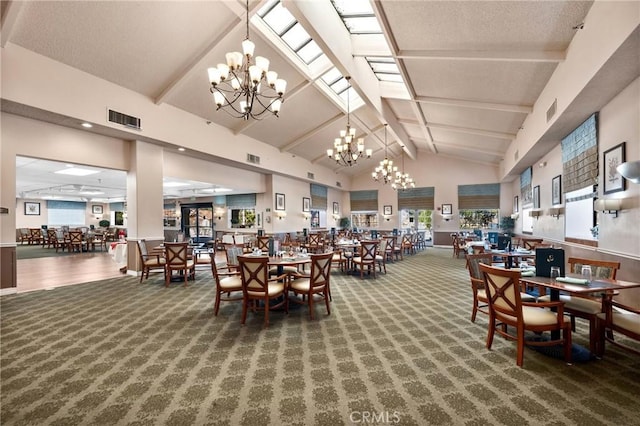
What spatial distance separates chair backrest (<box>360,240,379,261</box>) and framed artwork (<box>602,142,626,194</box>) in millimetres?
4000

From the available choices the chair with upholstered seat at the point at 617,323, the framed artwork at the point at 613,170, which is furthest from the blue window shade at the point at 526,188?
the chair with upholstered seat at the point at 617,323

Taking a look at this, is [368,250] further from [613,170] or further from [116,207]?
[116,207]

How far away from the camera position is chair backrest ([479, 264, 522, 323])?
2.53m

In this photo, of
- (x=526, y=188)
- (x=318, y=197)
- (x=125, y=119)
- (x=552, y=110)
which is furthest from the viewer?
(x=318, y=197)

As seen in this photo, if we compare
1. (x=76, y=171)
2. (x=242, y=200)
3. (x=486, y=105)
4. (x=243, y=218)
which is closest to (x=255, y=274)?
(x=486, y=105)

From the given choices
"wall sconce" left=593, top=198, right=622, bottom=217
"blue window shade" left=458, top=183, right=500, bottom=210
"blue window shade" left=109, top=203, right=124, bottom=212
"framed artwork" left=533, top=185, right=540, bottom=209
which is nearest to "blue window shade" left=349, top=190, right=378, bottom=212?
"blue window shade" left=458, top=183, right=500, bottom=210

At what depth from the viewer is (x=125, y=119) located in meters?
5.71

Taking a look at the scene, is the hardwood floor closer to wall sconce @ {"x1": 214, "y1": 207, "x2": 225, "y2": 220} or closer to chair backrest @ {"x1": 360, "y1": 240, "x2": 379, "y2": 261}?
wall sconce @ {"x1": 214, "y1": 207, "x2": 225, "y2": 220}

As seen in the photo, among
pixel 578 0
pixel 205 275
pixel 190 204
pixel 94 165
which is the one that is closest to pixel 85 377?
pixel 205 275

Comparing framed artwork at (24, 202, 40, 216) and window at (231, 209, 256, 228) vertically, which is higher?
framed artwork at (24, 202, 40, 216)

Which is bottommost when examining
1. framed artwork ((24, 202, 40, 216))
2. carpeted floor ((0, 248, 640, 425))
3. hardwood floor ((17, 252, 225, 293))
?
hardwood floor ((17, 252, 225, 293))

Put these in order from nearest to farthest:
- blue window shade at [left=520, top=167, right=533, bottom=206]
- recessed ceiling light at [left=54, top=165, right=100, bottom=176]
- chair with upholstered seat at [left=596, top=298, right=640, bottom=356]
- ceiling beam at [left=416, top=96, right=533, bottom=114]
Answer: chair with upholstered seat at [left=596, top=298, right=640, bottom=356] < ceiling beam at [left=416, top=96, right=533, bottom=114] < recessed ceiling light at [left=54, top=165, right=100, bottom=176] < blue window shade at [left=520, top=167, right=533, bottom=206]

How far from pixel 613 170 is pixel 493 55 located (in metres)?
2.35

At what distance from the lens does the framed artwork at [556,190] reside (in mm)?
5934
